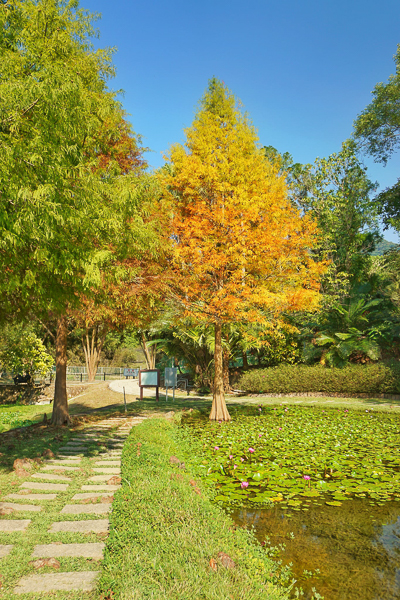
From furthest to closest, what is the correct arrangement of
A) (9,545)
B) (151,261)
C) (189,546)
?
(151,261), (9,545), (189,546)

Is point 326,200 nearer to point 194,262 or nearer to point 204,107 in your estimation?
point 204,107

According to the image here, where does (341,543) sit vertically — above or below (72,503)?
below

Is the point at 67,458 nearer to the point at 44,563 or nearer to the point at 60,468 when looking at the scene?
the point at 60,468

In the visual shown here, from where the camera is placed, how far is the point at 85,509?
4.56m

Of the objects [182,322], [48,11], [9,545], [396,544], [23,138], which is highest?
[48,11]

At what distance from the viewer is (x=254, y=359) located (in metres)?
29.2

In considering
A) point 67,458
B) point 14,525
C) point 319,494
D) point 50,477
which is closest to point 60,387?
point 67,458

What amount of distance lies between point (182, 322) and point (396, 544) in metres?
9.02

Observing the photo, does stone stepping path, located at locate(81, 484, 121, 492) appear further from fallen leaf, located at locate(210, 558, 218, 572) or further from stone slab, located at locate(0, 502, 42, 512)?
fallen leaf, located at locate(210, 558, 218, 572)

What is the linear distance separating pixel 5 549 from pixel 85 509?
44.4 inches

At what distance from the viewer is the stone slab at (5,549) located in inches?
135

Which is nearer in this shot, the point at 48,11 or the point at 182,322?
the point at 48,11

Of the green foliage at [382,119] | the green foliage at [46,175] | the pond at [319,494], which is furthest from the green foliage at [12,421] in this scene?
the green foliage at [382,119]

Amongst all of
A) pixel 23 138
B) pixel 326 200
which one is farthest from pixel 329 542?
pixel 326 200
